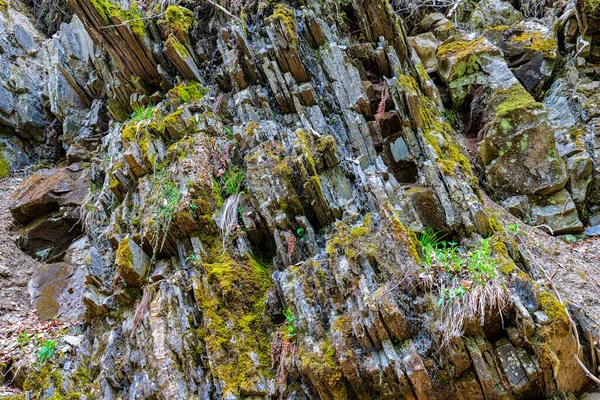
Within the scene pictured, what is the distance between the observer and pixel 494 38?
9.45 m

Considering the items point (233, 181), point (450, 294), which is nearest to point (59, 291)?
point (233, 181)

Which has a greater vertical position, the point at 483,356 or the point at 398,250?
the point at 398,250

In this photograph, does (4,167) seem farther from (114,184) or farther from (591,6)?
(591,6)

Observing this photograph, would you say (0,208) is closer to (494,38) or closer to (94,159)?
(94,159)

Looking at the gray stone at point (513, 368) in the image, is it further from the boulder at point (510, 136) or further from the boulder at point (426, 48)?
the boulder at point (426, 48)

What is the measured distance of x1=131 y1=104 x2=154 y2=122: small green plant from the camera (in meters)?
7.76

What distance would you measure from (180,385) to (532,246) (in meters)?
5.51

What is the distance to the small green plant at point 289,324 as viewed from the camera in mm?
4312

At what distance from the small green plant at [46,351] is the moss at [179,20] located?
21.3 feet

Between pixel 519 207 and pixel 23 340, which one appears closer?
pixel 23 340

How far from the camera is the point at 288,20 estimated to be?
24.1ft

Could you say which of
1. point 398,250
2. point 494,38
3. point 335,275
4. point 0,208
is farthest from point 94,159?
point 494,38

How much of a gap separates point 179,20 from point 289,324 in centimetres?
726

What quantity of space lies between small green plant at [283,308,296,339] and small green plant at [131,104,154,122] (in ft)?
16.7
